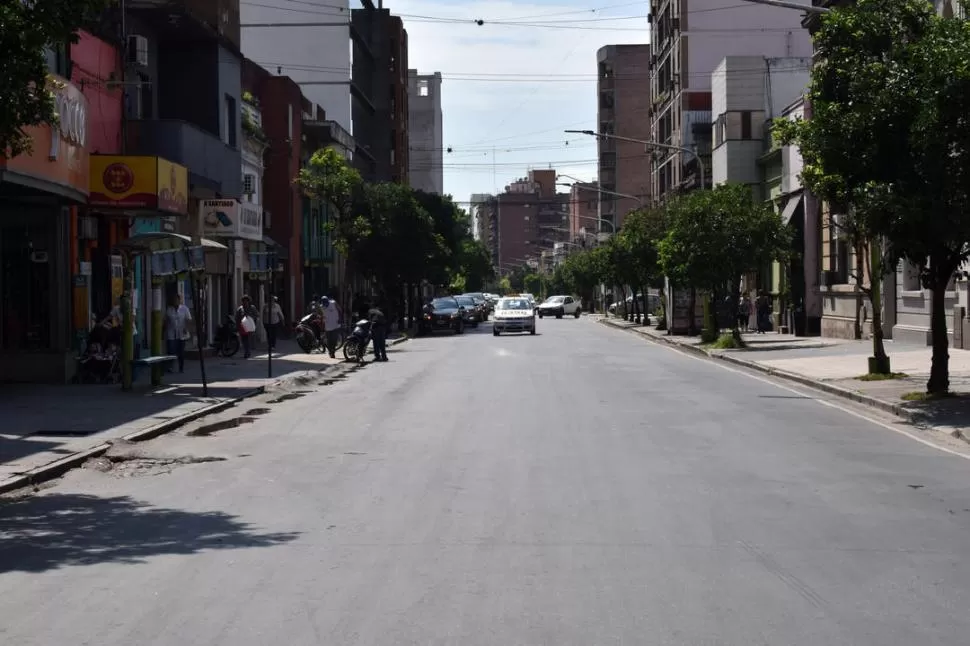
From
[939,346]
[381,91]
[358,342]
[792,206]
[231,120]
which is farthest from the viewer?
[381,91]

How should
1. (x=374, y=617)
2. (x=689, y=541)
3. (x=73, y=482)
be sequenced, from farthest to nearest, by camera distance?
1. (x=73, y=482)
2. (x=689, y=541)
3. (x=374, y=617)

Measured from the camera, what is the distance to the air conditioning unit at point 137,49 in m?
29.3

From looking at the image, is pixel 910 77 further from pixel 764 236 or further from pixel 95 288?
pixel 764 236

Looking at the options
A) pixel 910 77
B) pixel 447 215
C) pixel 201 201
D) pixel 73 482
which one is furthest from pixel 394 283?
pixel 73 482

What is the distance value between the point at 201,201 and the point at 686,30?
1797 inches

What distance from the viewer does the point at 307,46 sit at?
77250 millimetres

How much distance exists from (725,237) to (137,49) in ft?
58.2

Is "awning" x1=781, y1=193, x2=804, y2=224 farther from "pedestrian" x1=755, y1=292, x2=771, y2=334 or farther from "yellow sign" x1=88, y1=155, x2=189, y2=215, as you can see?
"yellow sign" x1=88, y1=155, x2=189, y2=215

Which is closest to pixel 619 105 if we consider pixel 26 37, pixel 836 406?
pixel 836 406

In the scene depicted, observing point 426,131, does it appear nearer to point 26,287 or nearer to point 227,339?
point 227,339

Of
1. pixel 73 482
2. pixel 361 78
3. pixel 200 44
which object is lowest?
pixel 73 482

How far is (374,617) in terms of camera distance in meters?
6.76

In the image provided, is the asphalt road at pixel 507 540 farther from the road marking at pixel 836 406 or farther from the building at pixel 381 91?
the building at pixel 381 91

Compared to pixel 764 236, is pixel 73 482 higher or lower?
lower
